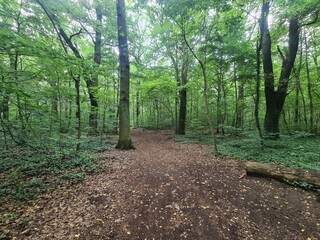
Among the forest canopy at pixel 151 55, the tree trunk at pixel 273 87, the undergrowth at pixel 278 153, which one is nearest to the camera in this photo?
the forest canopy at pixel 151 55

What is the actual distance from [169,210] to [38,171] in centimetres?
411

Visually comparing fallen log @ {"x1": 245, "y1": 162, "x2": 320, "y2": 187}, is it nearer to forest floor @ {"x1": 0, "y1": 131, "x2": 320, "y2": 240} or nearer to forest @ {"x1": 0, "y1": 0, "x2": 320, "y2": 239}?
forest @ {"x1": 0, "y1": 0, "x2": 320, "y2": 239}

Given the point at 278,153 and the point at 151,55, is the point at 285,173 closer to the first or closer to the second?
the point at 278,153

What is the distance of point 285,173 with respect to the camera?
4.09 meters

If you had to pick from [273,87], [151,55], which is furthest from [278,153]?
[151,55]

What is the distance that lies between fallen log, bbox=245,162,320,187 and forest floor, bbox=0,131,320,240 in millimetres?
201

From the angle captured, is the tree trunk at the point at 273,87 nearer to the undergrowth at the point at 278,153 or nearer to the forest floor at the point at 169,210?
the undergrowth at the point at 278,153

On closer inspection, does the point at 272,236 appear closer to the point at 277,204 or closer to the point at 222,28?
the point at 277,204

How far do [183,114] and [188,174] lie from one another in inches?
300

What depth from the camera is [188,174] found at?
4641mm

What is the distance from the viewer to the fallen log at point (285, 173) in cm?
375

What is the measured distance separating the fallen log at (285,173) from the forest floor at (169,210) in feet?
0.66

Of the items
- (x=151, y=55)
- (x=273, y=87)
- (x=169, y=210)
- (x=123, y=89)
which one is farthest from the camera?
(x=151, y=55)

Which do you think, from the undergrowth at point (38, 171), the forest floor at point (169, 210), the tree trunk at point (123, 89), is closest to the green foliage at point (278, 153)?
the forest floor at point (169, 210)
